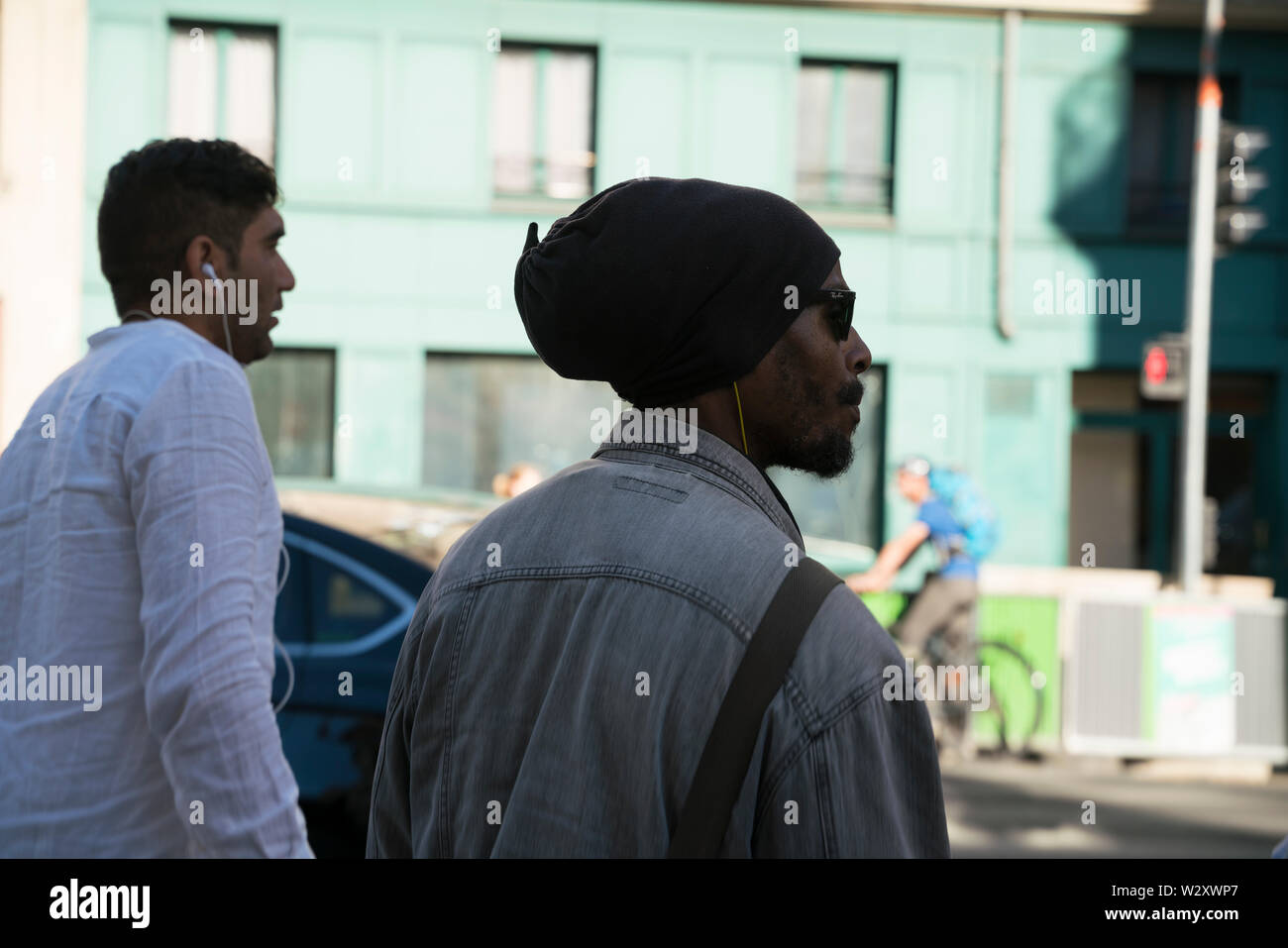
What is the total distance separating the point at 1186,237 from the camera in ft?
48.9

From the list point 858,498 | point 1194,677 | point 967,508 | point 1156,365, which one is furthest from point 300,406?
point 1194,677

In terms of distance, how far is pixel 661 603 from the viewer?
145 centimetres

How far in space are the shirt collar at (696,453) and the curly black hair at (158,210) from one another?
1.00 meters

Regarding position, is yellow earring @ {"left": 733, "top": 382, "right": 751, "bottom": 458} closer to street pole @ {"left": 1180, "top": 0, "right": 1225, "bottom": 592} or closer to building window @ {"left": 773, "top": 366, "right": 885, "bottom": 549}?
street pole @ {"left": 1180, "top": 0, "right": 1225, "bottom": 592}

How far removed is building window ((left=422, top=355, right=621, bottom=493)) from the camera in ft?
48.6

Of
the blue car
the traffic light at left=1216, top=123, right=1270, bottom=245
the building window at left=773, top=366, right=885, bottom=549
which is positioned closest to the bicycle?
the building window at left=773, top=366, right=885, bottom=549

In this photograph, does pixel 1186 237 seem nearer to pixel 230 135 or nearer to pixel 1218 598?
pixel 1218 598

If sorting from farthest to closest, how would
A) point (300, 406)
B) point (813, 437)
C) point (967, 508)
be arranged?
point (300, 406) < point (967, 508) < point (813, 437)

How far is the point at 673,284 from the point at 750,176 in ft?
44.7

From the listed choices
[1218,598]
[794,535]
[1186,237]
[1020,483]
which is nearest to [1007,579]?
[1020,483]

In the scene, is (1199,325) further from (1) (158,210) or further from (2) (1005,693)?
(1) (158,210)

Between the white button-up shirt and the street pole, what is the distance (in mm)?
10721

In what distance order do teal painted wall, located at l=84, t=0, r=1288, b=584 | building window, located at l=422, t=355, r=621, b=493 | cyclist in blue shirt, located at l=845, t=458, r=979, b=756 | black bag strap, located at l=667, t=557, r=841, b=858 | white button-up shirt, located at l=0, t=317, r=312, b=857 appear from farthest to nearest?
building window, located at l=422, t=355, r=621, b=493 → teal painted wall, located at l=84, t=0, r=1288, b=584 → cyclist in blue shirt, located at l=845, t=458, r=979, b=756 → white button-up shirt, located at l=0, t=317, r=312, b=857 → black bag strap, located at l=667, t=557, r=841, b=858

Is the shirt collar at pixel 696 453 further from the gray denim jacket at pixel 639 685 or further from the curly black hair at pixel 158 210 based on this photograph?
the curly black hair at pixel 158 210
